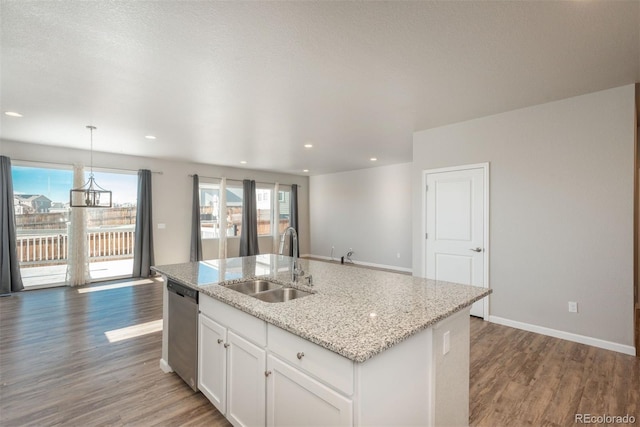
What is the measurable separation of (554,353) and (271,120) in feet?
13.3

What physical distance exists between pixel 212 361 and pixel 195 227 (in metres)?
5.58

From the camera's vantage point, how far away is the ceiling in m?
1.85

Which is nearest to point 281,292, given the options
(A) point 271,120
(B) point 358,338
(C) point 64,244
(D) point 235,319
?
(D) point 235,319

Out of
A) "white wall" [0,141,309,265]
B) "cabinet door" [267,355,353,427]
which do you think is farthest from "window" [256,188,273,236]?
"cabinet door" [267,355,353,427]

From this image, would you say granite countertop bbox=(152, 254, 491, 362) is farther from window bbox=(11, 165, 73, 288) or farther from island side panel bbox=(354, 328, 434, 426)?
window bbox=(11, 165, 73, 288)

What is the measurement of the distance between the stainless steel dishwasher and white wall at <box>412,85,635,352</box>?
346cm

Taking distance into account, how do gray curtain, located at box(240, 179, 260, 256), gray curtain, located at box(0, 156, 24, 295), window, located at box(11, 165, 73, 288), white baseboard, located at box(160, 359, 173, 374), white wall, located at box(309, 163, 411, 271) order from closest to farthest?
white baseboard, located at box(160, 359, 173, 374), gray curtain, located at box(0, 156, 24, 295), window, located at box(11, 165, 73, 288), white wall, located at box(309, 163, 411, 271), gray curtain, located at box(240, 179, 260, 256)

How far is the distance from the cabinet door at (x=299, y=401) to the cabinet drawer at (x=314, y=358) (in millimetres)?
39

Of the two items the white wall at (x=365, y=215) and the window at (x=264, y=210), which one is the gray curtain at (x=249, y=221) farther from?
the white wall at (x=365, y=215)

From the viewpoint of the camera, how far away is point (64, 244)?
5688mm

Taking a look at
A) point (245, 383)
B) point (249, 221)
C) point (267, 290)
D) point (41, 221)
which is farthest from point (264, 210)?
point (245, 383)

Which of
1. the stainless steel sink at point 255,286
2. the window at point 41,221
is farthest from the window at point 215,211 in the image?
the stainless steel sink at point 255,286

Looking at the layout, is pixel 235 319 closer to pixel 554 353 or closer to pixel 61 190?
pixel 554 353

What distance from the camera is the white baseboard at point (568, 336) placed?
9.56ft
